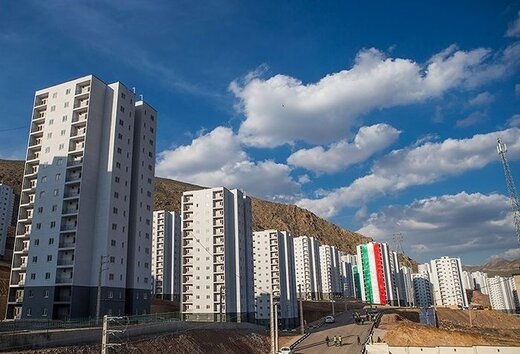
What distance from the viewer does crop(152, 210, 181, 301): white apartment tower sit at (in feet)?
476

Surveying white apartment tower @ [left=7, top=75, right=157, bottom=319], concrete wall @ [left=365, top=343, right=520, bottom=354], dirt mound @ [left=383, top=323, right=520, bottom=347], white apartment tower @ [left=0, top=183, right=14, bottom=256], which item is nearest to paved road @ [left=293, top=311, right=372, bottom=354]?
concrete wall @ [left=365, top=343, right=520, bottom=354]

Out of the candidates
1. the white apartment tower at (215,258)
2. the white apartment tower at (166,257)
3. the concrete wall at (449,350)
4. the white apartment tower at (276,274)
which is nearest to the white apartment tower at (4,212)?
the white apartment tower at (166,257)

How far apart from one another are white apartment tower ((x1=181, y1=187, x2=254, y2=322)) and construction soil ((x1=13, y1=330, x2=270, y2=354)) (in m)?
18.5

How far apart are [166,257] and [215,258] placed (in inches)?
1887

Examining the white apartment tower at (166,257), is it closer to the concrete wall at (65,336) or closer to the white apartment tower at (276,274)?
the white apartment tower at (276,274)

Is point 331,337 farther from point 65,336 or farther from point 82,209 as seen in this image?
point 65,336

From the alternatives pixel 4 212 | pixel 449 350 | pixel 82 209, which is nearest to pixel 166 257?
pixel 4 212

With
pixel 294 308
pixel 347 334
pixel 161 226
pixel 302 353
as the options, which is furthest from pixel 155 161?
pixel 294 308

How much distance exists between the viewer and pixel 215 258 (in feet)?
344

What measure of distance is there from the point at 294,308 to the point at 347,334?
61.3m

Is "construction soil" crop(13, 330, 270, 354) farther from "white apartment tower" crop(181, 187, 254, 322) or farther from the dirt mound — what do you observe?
the dirt mound

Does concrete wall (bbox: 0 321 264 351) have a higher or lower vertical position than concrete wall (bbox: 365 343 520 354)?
higher

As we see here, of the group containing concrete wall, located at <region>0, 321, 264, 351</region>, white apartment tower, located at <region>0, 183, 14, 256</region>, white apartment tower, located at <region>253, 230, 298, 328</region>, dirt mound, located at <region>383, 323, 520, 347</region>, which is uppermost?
white apartment tower, located at <region>0, 183, 14, 256</region>

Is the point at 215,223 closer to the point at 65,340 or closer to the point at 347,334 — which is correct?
the point at 347,334
